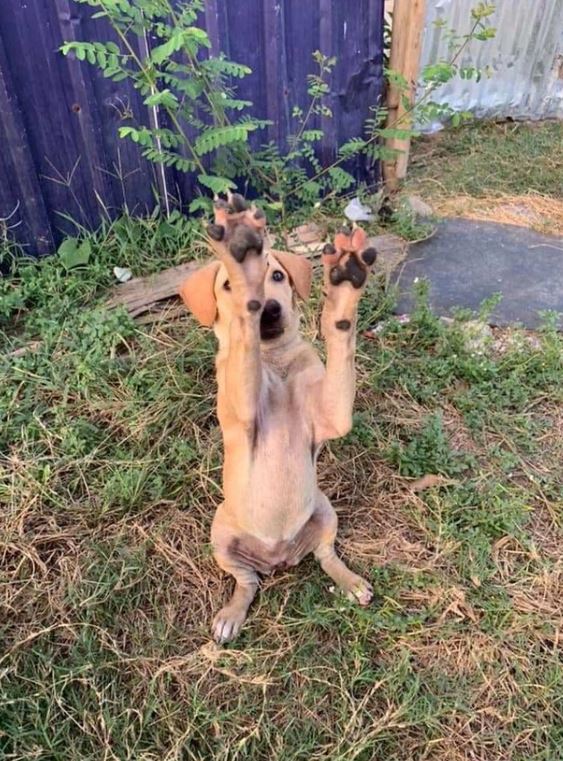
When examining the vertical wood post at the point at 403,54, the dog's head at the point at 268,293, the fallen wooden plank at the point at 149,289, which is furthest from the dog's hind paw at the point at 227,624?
the vertical wood post at the point at 403,54

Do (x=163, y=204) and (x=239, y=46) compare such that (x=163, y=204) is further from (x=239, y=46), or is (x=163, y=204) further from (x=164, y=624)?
(x=164, y=624)

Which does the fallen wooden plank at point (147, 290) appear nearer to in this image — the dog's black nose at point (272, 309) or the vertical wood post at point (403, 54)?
the dog's black nose at point (272, 309)

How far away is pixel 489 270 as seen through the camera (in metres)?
4.67

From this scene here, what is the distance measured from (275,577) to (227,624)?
1.00 ft

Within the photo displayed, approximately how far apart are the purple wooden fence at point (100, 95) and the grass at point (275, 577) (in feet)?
2.23

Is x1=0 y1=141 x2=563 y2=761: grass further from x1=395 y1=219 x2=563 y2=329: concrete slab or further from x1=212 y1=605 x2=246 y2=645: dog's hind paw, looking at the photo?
x1=395 y1=219 x2=563 y2=329: concrete slab

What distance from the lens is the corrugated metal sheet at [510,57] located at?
22.4 feet

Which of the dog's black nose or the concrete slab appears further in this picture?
the concrete slab

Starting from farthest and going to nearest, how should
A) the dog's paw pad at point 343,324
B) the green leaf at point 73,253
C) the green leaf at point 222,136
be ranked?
the green leaf at point 73,253 → the green leaf at point 222,136 → the dog's paw pad at point 343,324

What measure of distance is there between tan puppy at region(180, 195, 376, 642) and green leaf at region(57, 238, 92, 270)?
218cm

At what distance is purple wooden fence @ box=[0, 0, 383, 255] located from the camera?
3.84 m

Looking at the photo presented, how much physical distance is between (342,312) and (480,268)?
3085 millimetres

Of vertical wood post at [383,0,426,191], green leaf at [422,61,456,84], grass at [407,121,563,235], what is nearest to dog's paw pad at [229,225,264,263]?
green leaf at [422,61,456,84]

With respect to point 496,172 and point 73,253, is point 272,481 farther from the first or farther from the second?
point 496,172
